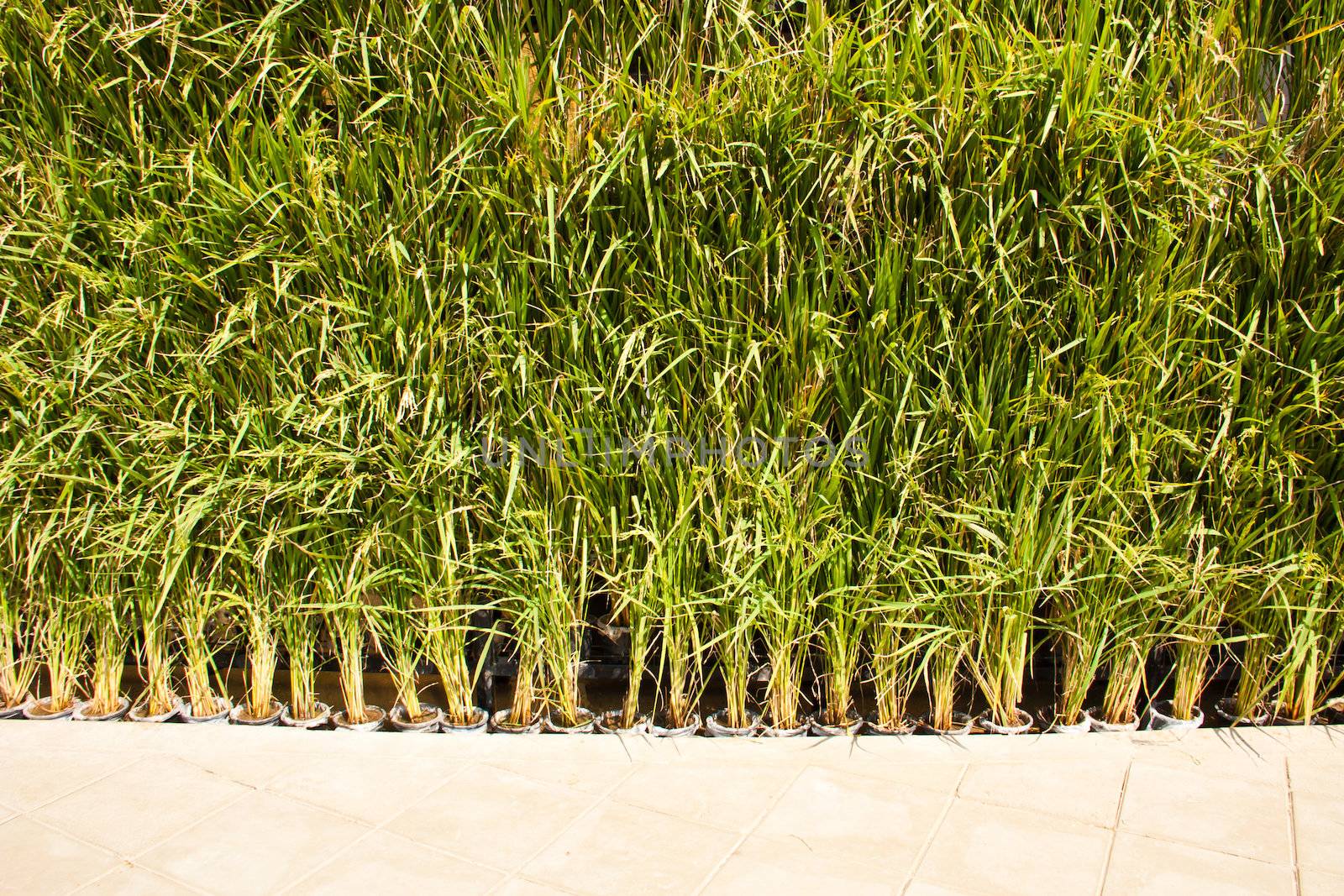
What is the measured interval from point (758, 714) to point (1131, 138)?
69.0 inches

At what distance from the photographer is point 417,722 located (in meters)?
2.66

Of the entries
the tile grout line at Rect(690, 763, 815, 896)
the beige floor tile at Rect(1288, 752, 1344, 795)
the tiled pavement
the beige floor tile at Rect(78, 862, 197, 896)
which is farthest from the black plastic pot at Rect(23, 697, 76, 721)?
the beige floor tile at Rect(1288, 752, 1344, 795)

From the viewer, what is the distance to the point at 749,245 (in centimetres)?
241

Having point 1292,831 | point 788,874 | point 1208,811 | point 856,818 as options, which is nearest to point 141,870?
point 788,874

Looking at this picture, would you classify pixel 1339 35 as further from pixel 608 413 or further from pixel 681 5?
pixel 608 413

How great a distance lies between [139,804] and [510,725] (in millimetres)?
880

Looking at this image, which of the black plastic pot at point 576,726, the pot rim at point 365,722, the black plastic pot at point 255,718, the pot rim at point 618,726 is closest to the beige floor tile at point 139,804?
the black plastic pot at point 255,718

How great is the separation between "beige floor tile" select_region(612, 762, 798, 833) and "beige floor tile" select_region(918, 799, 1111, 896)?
39 centimetres

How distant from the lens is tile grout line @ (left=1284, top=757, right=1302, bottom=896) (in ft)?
6.10

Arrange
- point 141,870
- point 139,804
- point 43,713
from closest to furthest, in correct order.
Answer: point 141,870
point 139,804
point 43,713

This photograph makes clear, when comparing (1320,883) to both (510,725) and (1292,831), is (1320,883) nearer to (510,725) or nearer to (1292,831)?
(1292,831)

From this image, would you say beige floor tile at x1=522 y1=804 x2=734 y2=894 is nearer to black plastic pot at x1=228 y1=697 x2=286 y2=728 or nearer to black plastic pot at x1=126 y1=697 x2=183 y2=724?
black plastic pot at x1=228 y1=697 x2=286 y2=728

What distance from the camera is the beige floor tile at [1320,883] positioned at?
5.99ft

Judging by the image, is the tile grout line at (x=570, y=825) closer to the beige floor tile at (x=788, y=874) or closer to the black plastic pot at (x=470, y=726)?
the beige floor tile at (x=788, y=874)
